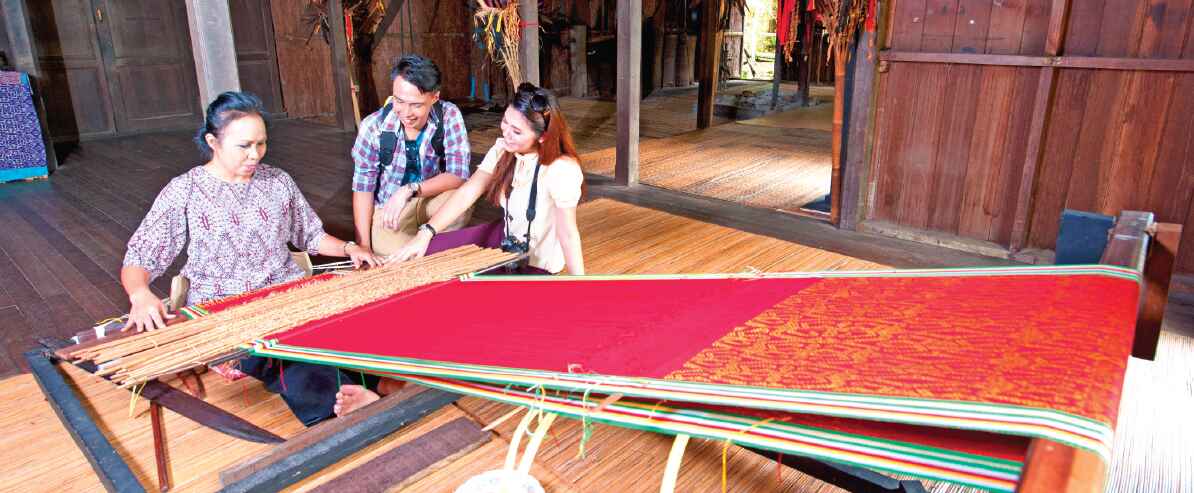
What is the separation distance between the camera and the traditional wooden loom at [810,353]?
2.73ft

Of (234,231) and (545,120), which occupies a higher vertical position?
(545,120)

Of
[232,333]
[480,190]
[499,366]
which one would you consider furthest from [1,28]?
[499,366]

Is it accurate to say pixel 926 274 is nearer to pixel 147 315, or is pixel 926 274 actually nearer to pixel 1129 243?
pixel 1129 243

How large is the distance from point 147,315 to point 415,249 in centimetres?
69

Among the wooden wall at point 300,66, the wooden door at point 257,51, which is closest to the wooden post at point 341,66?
the wooden wall at point 300,66

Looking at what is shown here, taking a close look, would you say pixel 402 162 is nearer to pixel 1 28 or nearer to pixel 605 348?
pixel 605 348

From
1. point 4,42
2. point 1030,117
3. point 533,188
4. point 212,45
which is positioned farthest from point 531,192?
point 4,42

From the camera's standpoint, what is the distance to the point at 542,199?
219 cm

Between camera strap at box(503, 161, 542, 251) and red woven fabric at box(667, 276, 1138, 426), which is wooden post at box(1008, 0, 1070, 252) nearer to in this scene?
red woven fabric at box(667, 276, 1138, 426)

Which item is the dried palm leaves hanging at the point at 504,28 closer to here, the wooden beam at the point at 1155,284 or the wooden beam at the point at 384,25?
the wooden beam at the point at 1155,284

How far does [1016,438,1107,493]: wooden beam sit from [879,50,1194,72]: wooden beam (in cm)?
272

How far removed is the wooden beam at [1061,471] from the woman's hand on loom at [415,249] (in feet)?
5.16

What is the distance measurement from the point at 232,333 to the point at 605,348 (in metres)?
0.75

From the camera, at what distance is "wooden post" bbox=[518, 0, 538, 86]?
4180 millimetres
